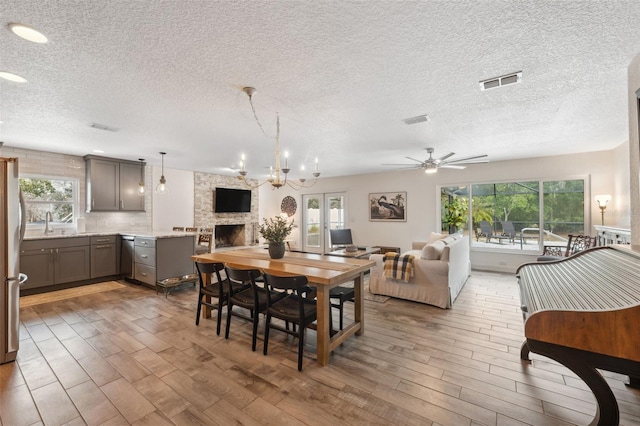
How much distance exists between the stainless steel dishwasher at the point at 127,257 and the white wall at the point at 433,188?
190 inches

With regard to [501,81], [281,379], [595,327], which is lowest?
[281,379]

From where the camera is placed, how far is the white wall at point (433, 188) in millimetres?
5180

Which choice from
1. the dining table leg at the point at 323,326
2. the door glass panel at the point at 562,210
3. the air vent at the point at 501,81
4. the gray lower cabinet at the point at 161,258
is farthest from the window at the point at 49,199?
the door glass panel at the point at 562,210

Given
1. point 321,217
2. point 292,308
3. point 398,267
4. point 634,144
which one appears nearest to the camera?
point 634,144

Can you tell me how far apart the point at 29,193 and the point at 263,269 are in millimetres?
5436

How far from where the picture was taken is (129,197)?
595cm

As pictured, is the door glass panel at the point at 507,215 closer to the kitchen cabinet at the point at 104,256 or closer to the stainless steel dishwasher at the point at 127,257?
the stainless steel dishwasher at the point at 127,257

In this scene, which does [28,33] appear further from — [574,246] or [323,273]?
[574,246]

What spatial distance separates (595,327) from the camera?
1112 mm

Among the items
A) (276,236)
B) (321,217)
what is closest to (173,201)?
(321,217)

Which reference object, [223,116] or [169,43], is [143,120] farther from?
[169,43]

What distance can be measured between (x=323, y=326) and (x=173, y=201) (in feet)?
20.5

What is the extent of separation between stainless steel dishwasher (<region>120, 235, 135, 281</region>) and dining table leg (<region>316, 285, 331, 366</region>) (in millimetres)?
4449

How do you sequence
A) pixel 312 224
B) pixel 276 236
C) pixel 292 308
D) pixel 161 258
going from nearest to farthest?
pixel 292 308 → pixel 276 236 → pixel 161 258 → pixel 312 224
